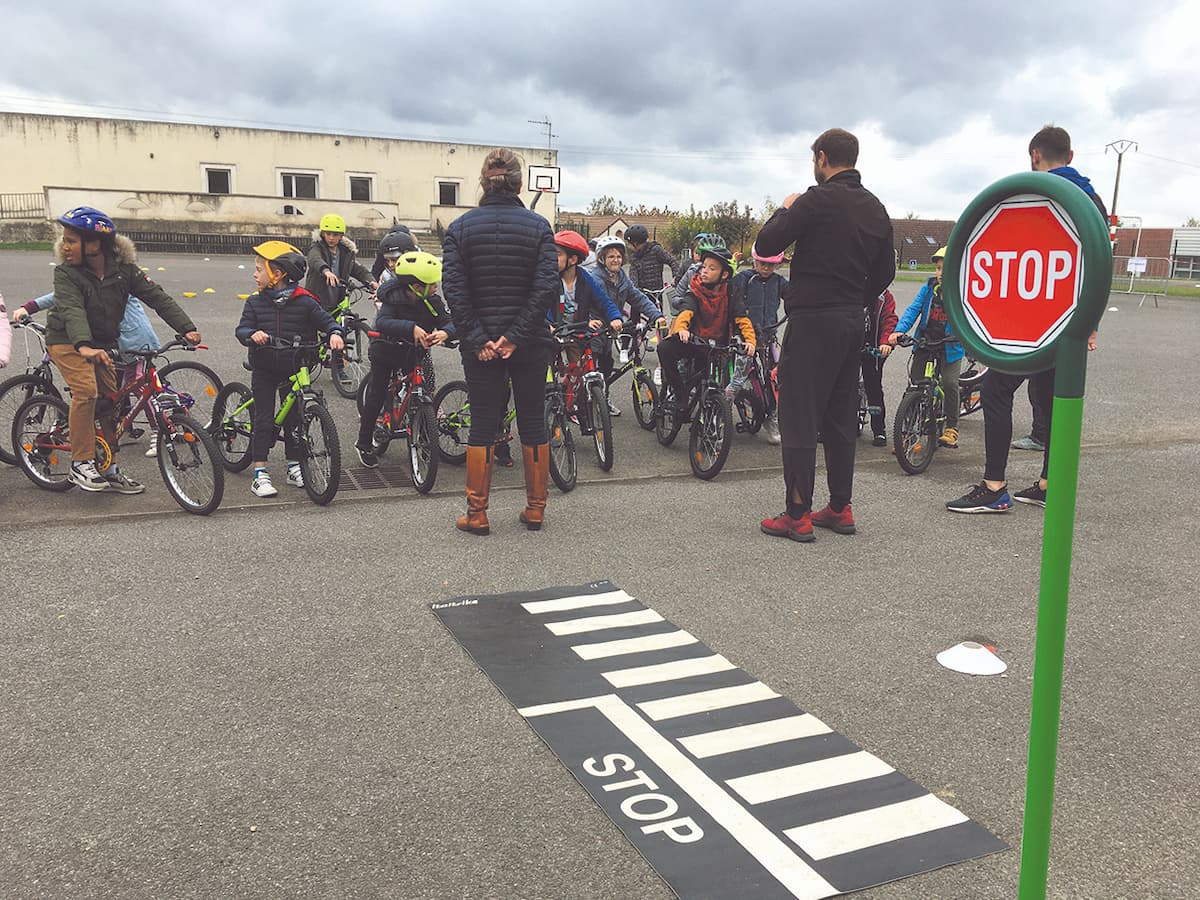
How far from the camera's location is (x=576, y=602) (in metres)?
4.94

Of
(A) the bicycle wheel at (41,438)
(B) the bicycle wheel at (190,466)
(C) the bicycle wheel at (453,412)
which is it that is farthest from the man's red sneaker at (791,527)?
(A) the bicycle wheel at (41,438)

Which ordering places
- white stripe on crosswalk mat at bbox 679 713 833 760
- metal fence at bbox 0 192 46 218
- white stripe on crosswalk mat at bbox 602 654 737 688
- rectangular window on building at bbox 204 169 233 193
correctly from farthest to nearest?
1. rectangular window on building at bbox 204 169 233 193
2. metal fence at bbox 0 192 46 218
3. white stripe on crosswalk mat at bbox 602 654 737 688
4. white stripe on crosswalk mat at bbox 679 713 833 760

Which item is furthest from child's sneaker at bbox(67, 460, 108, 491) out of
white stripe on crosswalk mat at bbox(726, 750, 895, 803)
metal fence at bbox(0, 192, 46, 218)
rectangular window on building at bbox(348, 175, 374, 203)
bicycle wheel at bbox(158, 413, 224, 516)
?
rectangular window on building at bbox(348, 175, 374, 203)

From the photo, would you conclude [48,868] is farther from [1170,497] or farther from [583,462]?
[1170,497]

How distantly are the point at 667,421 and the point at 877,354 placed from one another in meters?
1.97

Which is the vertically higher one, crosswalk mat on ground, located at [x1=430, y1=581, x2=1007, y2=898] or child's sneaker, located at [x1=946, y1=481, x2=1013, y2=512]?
child's sneaker, located at [x1=946, y1=481, x2=1013, y2=512]

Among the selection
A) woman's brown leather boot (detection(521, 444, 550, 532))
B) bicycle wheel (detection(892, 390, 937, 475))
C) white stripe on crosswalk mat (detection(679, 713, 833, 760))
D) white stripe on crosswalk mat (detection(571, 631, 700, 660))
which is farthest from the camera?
bicycle wheel (detection(892, 390, 937, 475))

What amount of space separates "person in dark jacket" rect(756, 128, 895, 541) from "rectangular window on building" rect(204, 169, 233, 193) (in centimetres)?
4653

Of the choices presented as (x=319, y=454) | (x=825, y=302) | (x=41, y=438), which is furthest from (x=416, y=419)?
(x=825, y=302)

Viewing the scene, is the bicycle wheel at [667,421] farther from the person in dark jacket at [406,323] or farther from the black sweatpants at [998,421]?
the black sweatpants at [998,421]

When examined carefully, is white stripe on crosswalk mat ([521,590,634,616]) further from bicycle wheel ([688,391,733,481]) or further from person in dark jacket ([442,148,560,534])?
bicycle wheel ([688,391,733,481])

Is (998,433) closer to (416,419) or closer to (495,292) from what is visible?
(495,292)

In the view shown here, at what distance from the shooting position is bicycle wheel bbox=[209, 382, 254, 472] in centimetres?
718

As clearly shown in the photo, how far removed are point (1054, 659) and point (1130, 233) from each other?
8951 cm
